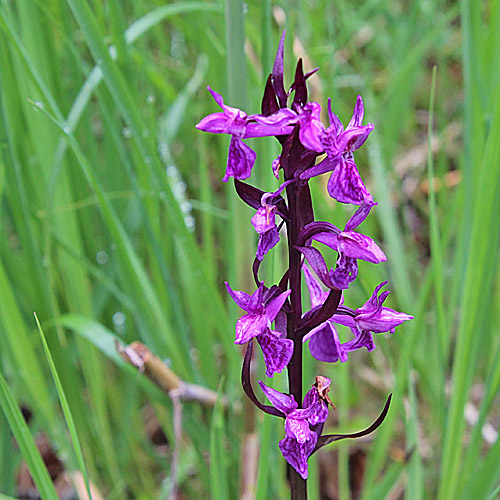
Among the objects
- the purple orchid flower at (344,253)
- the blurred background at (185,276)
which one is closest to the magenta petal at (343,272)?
the purple orchid flower at (344,253)

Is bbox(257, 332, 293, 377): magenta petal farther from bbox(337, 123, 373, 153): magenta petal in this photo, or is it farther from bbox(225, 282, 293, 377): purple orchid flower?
bbox(337, 123, 373, 153): magenta petal

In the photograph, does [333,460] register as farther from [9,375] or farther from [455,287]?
[9,375]

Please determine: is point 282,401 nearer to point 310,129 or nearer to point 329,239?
point 329,239

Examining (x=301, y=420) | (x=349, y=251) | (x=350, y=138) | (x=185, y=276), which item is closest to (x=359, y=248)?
(x=349, y=251)

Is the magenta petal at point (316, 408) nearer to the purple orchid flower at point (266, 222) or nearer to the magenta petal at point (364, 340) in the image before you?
the magenta petal at point (364, 340)

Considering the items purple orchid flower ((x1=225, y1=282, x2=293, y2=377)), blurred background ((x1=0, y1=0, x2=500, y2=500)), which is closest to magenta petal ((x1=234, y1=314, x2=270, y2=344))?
purple orchid flower ((x1=225, y1=282, x2=293, y2=377))

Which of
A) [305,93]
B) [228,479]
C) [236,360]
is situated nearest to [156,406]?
[228,479]
